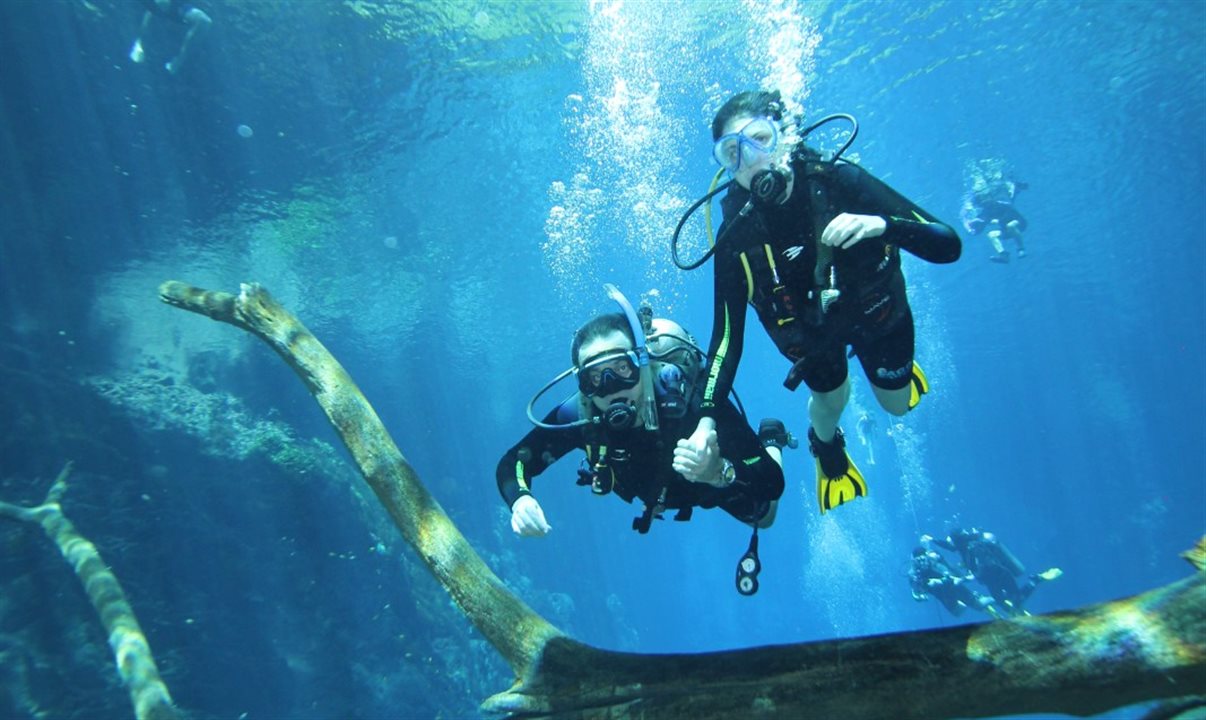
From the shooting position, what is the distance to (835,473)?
4.50 m

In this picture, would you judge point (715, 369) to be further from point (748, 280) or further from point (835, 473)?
point (835, 473)

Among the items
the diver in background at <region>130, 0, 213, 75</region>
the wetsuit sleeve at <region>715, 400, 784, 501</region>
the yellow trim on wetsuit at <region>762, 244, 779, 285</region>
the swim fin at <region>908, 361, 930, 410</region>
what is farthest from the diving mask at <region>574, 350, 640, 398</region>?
the diver in background at <region>130, 0, 213, 75</region>

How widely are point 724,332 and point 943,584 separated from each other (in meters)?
13.1

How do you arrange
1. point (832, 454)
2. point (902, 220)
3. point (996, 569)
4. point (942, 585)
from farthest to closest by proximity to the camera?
1. point (996, 569)
2. point (942, 585)
3. point (832, 454)
4. point (902, 220)

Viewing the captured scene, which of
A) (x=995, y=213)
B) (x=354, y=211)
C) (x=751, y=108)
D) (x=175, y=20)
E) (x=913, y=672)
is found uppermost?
(x=995, y=213)

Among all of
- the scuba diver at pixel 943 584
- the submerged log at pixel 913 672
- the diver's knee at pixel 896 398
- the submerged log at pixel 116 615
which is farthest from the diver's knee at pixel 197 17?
the scuba diver at pixel 943 584

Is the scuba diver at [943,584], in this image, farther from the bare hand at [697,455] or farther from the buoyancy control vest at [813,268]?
the bare hand at [697,455]

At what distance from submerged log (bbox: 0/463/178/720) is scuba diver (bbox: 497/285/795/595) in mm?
4064

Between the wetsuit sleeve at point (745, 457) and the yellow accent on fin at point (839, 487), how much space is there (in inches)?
34.0

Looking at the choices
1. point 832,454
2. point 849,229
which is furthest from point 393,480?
point 832,454

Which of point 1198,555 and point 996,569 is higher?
point 996,569

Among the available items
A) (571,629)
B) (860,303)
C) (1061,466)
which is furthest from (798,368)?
(1061,466)

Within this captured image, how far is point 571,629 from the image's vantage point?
1291 inches

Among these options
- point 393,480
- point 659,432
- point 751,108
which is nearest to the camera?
point 393,480
